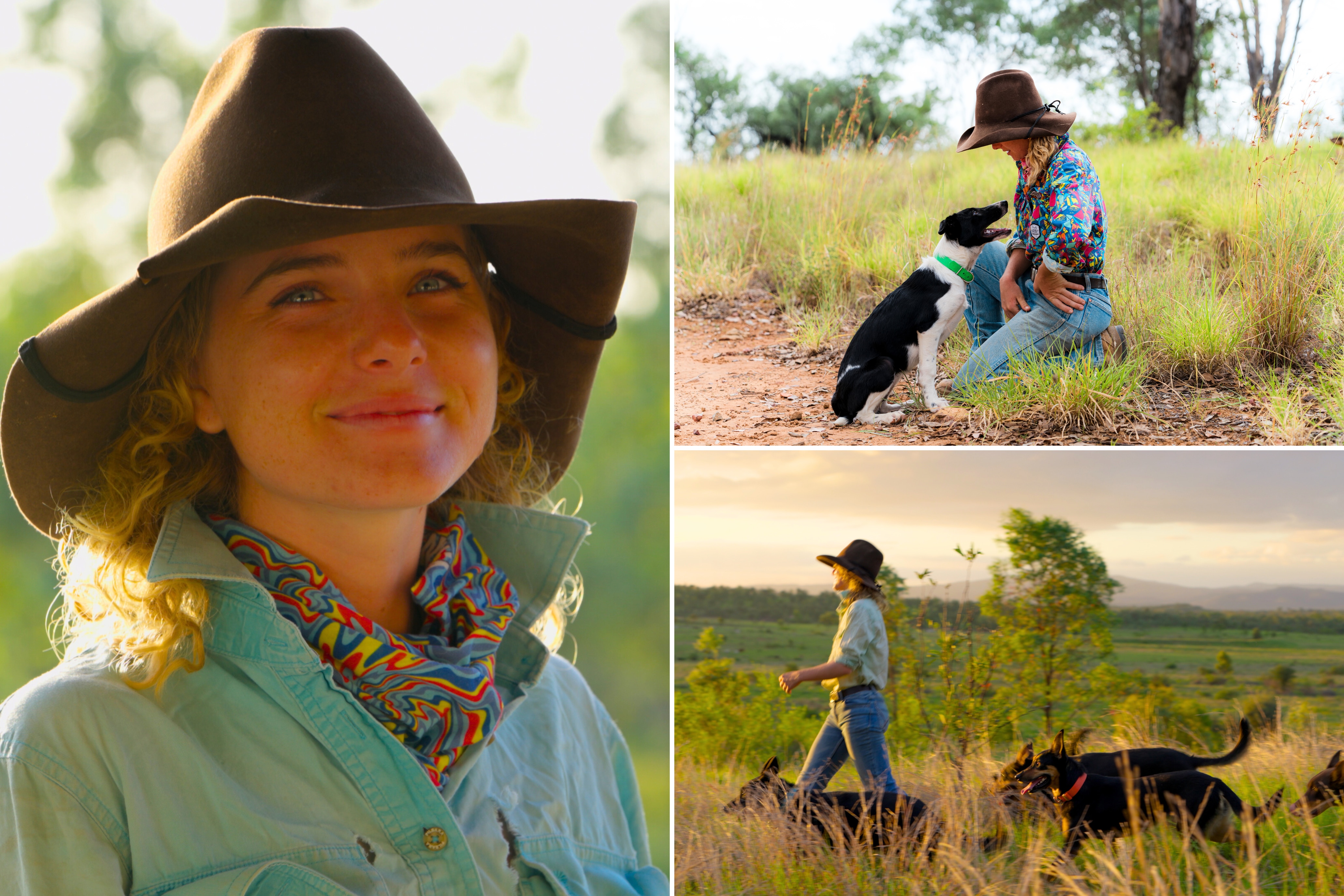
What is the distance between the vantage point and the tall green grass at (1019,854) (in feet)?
5.19

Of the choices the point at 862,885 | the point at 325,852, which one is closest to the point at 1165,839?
the point at 862,885

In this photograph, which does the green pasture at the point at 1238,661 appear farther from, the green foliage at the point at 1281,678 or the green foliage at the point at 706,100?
the green foliage at the point at 706,100

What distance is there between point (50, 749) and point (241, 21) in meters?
9.13

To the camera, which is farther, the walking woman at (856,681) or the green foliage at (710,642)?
the green foliage at (710,642)

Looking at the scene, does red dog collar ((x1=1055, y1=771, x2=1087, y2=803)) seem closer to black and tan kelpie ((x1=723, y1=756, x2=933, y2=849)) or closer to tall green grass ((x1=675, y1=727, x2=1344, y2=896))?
tall green grass ((x1=675, y1=727, x2=1344, y2=896))

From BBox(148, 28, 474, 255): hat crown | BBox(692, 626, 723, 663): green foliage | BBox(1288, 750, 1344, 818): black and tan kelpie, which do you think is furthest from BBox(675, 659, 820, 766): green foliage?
BBox(148, 28, 474, 255): hat crown

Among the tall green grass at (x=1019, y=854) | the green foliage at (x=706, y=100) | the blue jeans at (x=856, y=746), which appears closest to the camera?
the tall green grass at (x=1019, y=854)

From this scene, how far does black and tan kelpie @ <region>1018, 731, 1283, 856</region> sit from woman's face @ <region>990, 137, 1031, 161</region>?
101 cm

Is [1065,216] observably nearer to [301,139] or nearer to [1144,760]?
[1144,760]

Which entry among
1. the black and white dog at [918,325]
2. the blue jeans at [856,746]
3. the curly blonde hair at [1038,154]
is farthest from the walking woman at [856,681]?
the curly blonde hair at [1038,154]

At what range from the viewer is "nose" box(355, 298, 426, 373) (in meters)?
1.08

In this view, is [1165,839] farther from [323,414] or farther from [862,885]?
[323,414]

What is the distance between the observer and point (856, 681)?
1.86 meters

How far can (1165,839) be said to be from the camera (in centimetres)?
160
